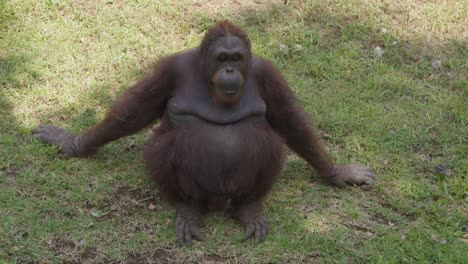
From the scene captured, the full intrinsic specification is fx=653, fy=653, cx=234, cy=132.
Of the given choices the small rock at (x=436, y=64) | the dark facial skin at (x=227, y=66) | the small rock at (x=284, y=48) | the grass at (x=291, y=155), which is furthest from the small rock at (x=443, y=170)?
the small rock at (x=284, y=48)

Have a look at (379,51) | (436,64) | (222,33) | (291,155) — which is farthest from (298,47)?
(222,33)

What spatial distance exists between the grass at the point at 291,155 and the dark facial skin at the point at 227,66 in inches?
32.0

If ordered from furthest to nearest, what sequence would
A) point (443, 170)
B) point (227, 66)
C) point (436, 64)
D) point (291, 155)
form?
point (436, 64) → point (291, 155) → point (443, 170) → point (227, 66)

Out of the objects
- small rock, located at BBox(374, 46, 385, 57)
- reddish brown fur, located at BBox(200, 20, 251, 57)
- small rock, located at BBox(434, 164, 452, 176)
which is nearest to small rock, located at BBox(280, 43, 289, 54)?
small rock, located at BBox(374, 46, 385, 57)

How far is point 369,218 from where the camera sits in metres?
3.96

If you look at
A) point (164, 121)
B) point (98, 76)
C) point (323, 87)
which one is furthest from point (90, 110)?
point (323, 87)

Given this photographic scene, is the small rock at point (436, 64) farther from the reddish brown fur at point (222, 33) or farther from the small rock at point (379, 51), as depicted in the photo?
the reddish brown fur at point (222, 33)

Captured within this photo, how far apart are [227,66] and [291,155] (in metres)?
1.27

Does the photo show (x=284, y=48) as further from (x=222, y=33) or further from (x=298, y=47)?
(x=222, y=33)

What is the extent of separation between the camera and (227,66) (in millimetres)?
3490

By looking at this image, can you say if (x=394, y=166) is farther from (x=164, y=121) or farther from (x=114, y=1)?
(x=114, y=1)

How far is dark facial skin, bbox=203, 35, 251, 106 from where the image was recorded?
11.3 ft

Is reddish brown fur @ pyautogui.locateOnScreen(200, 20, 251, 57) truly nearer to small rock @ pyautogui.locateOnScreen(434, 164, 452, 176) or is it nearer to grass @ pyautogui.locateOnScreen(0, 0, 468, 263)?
grass @ pyautogui.locateOnScreen(0, 0, 468, 263)

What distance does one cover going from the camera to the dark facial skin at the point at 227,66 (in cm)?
346
